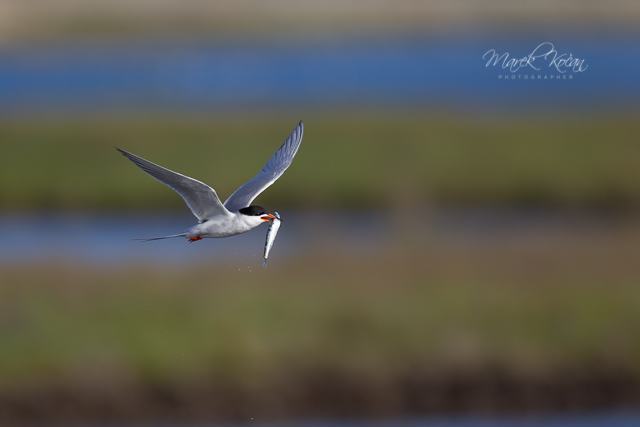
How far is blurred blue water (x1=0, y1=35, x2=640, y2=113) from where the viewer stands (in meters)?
31.5

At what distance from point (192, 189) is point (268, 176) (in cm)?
103

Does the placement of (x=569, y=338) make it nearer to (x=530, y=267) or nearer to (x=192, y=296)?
(x=530, y=267)

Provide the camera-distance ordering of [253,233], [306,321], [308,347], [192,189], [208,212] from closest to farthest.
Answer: [192,189]
[208,212]
[308,347]
[306,321]
[253,233]

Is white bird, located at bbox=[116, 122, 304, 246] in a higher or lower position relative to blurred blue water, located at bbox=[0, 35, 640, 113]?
lower

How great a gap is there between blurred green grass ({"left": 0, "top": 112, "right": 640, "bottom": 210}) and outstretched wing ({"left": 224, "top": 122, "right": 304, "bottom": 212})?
1284cm

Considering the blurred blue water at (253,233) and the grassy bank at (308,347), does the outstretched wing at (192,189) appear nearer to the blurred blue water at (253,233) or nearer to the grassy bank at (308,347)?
the grassy bank at (308,347)

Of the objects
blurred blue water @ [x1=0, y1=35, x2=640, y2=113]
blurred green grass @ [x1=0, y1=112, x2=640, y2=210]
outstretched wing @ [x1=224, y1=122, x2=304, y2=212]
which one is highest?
blurred blue water @ [x1=0, y1=35, x2=640, y2=113]

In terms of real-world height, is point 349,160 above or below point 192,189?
above

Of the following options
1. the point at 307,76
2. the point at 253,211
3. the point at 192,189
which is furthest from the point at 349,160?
the point at 307,76

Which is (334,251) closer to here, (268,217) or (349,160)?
(349,160)

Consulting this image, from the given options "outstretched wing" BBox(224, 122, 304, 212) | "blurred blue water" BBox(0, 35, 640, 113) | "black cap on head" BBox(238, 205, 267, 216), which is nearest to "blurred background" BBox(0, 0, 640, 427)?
"blurred blue water" BBox(0, 35, 640, 113)

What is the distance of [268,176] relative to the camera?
26.0ft

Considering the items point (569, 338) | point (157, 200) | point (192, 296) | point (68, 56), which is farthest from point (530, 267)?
point (68, 56)

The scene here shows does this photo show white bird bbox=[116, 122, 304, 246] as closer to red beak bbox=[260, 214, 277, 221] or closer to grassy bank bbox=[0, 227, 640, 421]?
red beak bbox=[260, 214, 277, 221]
